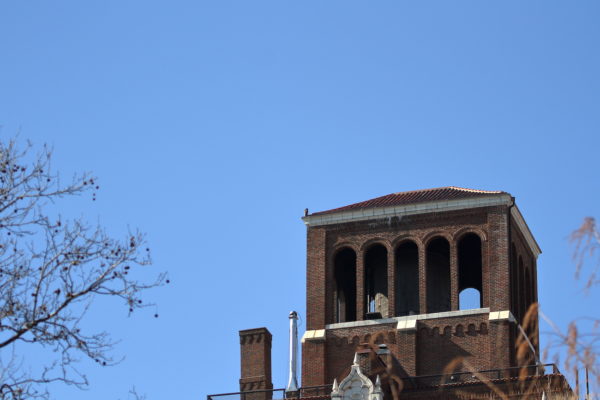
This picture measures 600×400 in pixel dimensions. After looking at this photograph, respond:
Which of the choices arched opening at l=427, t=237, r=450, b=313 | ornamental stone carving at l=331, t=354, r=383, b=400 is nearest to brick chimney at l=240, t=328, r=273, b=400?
ornamental stone carving at l=331, t=354, r=383, b=400


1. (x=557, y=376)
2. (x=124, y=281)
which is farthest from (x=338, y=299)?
(x=124, y=281)

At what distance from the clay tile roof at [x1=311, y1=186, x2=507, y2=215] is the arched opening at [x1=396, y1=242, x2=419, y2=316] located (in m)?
1.94

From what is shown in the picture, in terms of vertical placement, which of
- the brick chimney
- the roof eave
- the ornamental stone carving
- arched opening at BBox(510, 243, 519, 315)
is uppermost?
the roof eave

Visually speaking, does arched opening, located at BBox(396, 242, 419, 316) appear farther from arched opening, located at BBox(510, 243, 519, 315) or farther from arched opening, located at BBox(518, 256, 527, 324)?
arched opening, located at BBox(518, 256, 527, 324)

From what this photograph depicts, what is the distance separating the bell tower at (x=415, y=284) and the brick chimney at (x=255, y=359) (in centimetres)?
179

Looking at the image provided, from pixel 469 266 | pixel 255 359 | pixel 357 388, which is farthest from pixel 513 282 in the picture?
pixel 255 359

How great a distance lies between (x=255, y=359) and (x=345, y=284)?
4928 mm

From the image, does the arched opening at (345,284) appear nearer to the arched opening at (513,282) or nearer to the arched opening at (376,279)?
the arched opening at (376,279)

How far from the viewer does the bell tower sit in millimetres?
60562

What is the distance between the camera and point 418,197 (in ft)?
212

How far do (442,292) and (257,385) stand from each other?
830 centimetres

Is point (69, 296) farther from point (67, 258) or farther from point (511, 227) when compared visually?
point (511, 227)

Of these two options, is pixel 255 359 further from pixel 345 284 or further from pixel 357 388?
pixel 357 388

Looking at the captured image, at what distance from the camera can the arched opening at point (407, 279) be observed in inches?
2459
